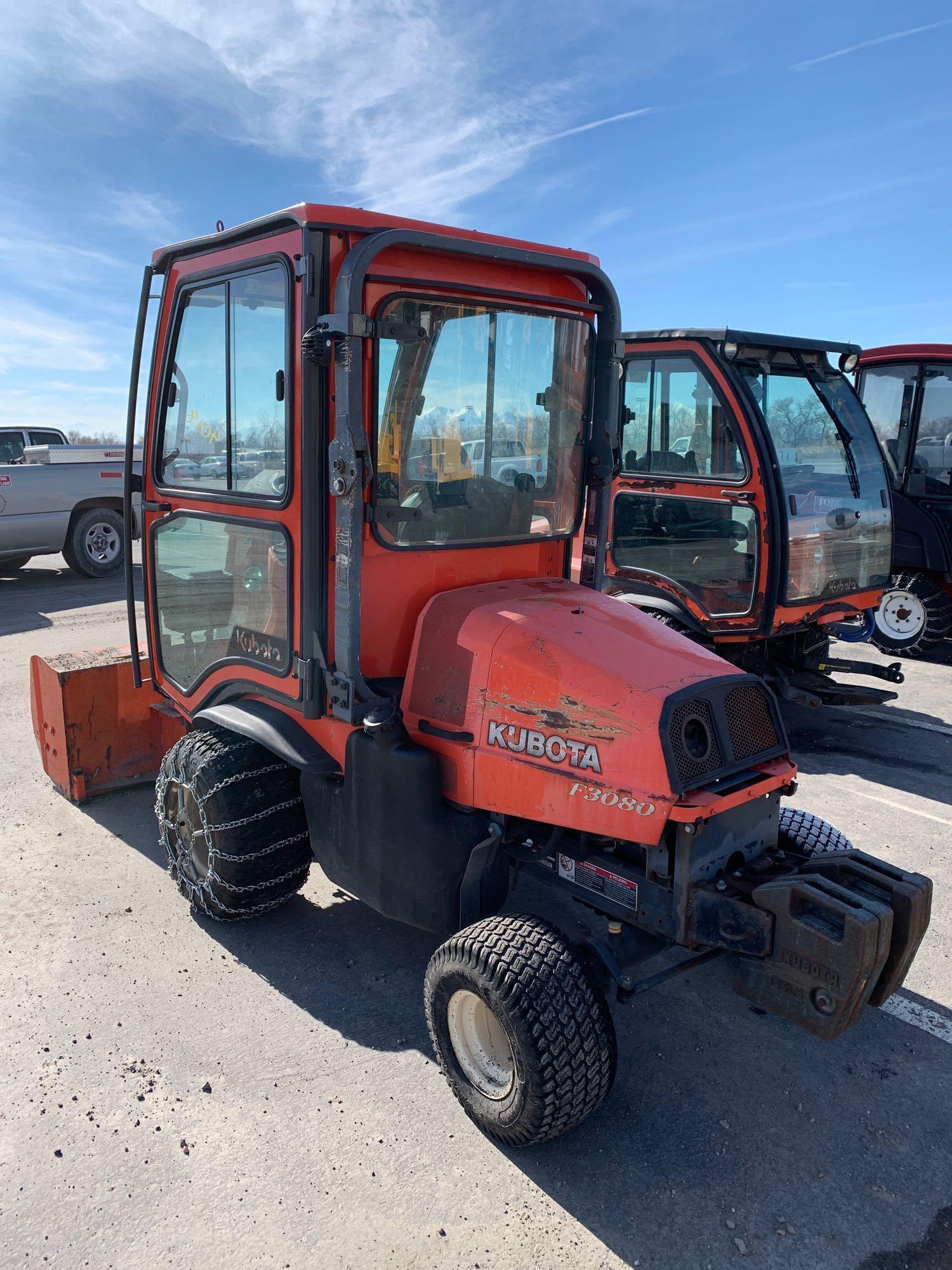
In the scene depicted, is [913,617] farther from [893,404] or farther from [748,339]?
[748,339]

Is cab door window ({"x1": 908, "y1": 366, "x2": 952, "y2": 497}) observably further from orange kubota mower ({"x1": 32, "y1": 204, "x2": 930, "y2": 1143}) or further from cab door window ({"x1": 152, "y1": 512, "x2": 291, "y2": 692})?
cab door window ({"x1": 152, "y1": 512, "x2": 291, "y2": 692})

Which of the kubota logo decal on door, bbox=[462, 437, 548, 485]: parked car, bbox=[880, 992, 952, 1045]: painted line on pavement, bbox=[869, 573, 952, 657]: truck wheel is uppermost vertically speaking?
bbox=[462, 437, 548, 485]: parked car

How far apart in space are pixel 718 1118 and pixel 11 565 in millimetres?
12924

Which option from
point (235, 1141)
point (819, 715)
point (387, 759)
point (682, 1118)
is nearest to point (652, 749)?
point (387, 759)

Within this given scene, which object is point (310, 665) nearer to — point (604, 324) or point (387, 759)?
point (387, 759)

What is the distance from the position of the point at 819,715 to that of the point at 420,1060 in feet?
15.9

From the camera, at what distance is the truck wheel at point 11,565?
12.9m

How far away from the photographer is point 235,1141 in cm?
271

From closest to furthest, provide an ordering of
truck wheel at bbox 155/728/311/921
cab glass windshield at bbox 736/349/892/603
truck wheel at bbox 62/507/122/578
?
truck wheel at bbox 155/728/311/921 < cab glass windshield at bbox 736/349/892/603 < truck wheel at bbox 62/507/122/578

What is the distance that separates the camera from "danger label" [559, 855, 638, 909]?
280 centimetres

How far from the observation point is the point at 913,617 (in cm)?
869

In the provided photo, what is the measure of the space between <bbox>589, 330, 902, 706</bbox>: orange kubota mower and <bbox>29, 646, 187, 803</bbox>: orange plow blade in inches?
121

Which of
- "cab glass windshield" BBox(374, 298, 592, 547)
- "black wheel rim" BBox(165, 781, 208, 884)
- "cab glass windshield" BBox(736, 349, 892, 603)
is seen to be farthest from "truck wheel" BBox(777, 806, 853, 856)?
"cab glass windshield" BBox(736, 349, 892, 603)

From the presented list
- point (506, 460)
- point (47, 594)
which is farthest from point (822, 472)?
point (47, 594)
